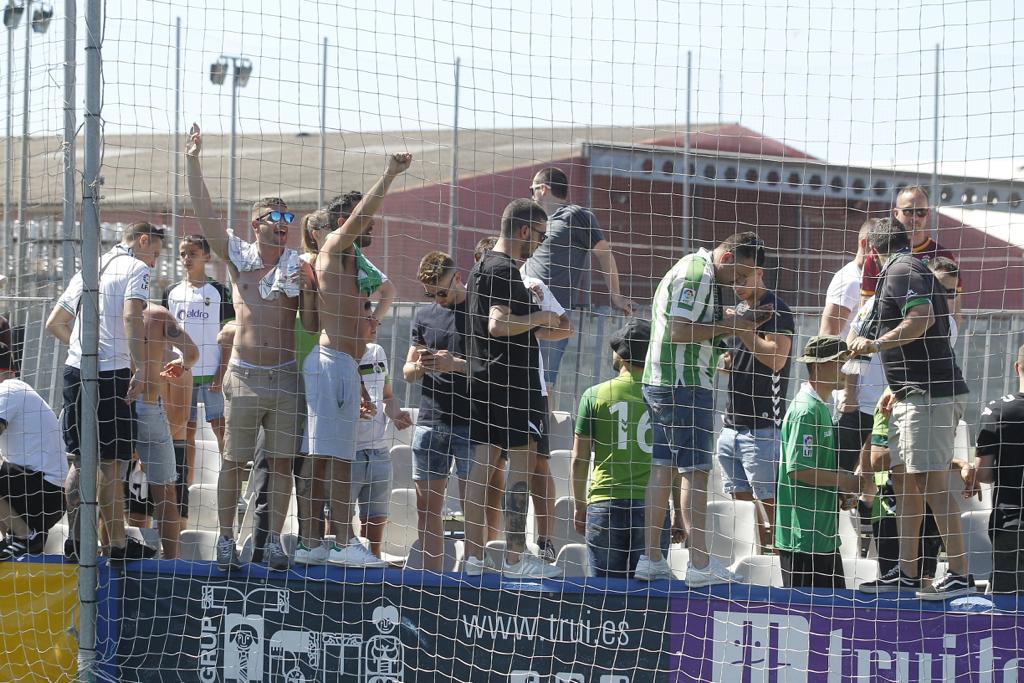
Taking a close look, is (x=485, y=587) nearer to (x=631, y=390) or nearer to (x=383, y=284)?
(x=631, y=390)

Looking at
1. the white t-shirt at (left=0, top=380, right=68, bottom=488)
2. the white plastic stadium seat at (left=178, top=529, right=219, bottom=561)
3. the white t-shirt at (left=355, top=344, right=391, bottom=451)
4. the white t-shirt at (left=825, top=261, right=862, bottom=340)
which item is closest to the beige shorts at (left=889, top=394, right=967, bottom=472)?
the white t-shirt at (left=825, top=261, right=862, bottom=340)

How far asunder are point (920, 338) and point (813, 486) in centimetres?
76

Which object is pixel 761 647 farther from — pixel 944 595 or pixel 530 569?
pixel 530 569

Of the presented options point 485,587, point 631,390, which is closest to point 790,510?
point 631,390

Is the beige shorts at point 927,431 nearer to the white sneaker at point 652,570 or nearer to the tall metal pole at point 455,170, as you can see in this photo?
the white sneaker at point 652,570

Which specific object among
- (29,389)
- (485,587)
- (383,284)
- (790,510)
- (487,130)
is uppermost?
(487,130)

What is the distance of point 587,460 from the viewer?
5.31 m

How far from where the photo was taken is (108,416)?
16.4 ft

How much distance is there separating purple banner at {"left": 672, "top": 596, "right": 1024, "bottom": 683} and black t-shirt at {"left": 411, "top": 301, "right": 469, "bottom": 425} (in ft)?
4.18

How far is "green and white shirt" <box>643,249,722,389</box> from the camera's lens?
4.96 metres

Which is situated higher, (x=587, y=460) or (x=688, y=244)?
(x=688, y=244)

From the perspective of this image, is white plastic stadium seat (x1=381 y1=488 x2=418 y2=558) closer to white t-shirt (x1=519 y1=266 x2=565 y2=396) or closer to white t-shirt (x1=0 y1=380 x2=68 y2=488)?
white t-shirt (x1=519 y1=266 x2=565 y2=396)

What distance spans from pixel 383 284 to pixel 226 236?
81 centimetres

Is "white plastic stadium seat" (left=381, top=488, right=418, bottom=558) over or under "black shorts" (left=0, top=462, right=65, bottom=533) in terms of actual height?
under
